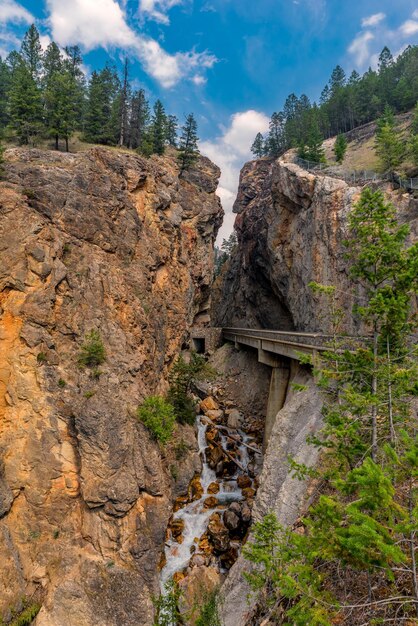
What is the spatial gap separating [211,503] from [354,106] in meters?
79.1

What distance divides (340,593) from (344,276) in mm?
26782

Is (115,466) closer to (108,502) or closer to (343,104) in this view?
(108,502)

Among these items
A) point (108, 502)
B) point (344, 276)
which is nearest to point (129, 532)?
point (108, 502)

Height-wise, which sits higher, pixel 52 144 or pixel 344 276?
pixel 52 144

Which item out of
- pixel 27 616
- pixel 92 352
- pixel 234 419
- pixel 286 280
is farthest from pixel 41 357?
pixel 286 280

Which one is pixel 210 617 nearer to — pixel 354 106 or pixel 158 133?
pixel 158 133

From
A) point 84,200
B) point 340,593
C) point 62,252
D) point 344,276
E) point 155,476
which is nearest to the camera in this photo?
point 340,593

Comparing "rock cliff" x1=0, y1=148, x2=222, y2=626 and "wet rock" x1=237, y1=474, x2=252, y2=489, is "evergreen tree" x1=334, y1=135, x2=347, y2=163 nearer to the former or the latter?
"rock cliff" x1=0, y1=148, x2=222, y2=626

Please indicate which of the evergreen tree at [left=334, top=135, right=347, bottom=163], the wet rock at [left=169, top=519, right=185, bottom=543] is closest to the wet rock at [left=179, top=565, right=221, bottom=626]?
the wet rock at [left=169, top=519, right=185, bottom=543]

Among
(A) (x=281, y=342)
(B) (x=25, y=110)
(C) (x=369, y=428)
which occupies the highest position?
(B) (x=25, y=110)

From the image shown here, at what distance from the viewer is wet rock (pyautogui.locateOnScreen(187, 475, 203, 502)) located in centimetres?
2355

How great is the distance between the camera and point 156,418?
21.3 meters

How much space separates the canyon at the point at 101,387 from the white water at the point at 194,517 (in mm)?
1224

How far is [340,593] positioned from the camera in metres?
7.50
